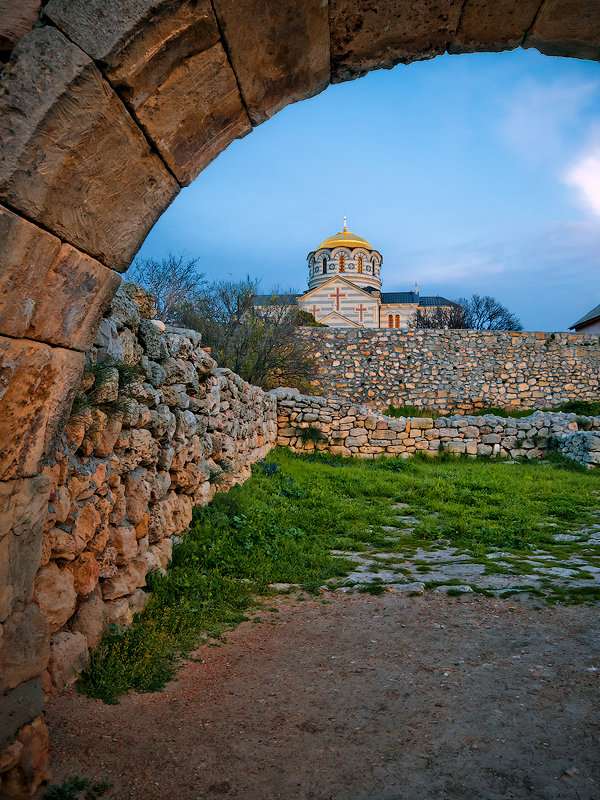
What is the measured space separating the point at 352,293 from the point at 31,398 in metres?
41.9

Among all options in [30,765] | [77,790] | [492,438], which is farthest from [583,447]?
[30,765]

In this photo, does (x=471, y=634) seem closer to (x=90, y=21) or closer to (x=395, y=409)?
(x=90, y=21)

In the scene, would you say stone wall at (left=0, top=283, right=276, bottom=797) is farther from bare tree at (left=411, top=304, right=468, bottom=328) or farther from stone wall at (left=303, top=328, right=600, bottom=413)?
bare tree at (left=411, top=304, right=468, bottom=328)

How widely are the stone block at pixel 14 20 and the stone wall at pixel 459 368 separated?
1993 centimetres

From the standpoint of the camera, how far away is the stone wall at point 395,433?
13430 millimetres

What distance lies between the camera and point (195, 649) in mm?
3340

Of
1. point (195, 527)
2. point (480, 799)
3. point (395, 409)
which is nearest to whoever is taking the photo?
point (480, 799)

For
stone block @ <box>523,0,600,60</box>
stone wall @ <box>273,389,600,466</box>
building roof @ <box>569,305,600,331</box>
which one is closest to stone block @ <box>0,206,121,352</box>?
stone block @ <box>523,0,600,60</box>

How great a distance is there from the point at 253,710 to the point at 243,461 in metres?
5.54

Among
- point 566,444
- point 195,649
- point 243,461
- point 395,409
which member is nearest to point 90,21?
point 195,649

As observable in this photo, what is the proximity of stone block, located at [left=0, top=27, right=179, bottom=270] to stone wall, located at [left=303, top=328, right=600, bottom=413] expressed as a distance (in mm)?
19578

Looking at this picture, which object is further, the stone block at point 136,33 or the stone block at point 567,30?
the stone block at point 567,30

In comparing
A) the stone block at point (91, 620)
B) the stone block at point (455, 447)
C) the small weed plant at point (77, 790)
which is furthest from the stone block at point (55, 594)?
the stone block at point (455, 447)

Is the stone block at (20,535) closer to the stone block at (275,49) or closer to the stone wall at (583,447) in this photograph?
the stone block at (275,49)
